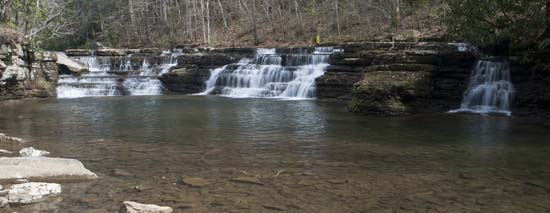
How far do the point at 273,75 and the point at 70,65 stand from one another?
37.6 ft

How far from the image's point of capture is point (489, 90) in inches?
632

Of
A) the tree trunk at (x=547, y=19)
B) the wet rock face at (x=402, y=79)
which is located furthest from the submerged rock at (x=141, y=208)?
the tree trunk at (x=547, y=19)

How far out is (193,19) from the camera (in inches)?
1734

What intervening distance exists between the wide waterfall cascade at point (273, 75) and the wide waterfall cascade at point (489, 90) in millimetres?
7008

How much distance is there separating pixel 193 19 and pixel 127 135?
112ft

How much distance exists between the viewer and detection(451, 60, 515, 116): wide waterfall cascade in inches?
613

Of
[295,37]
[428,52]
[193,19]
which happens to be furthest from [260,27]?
[428,52]

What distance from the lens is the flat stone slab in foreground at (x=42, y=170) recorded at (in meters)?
6.53

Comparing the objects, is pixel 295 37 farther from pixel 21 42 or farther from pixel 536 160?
pixel 536 160

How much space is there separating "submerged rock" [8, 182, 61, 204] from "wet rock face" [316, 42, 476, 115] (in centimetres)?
1036

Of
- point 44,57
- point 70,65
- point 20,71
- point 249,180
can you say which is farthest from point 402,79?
point 70,65

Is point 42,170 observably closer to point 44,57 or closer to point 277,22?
point 44,57

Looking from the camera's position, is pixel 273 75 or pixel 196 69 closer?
pixel 273 75

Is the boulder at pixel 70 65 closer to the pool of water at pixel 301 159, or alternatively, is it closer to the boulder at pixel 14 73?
the boulder at pixel 14 73
